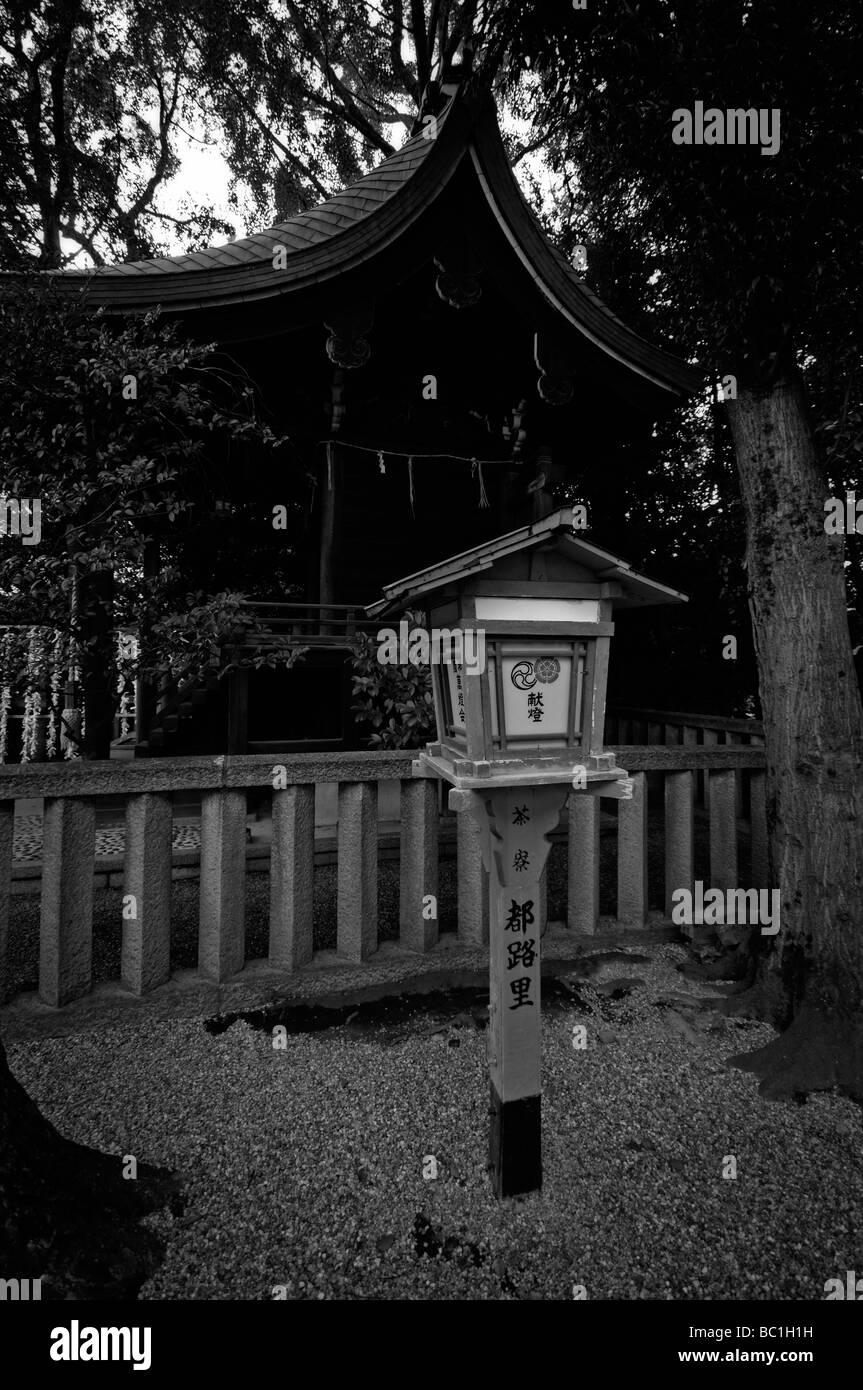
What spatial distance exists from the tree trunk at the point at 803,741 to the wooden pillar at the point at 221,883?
8.63ft

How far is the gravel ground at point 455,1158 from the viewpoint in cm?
182

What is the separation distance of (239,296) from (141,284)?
2.58 feet

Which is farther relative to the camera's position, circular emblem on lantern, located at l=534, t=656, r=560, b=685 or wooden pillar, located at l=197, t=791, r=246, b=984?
wooden pillar, located at l=197, t=791, r=246, b=984

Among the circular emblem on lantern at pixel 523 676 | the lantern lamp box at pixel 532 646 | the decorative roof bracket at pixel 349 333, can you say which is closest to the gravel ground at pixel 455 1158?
the lantern lamp box at pixel 532 646

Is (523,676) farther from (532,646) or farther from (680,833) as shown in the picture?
(680,833)

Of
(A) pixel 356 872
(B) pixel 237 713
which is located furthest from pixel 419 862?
(B) pixel 237 713

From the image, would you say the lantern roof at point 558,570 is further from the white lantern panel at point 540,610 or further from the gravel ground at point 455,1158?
the gravel ground at point 455,1158

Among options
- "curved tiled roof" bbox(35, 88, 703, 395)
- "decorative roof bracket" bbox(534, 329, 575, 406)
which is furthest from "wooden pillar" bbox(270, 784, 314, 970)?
"decorative roof bracket" bbox(534, 329, 575, 406)

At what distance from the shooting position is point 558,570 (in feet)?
6.56

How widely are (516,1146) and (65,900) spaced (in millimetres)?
2428

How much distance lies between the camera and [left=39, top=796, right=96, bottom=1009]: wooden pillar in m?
3.03

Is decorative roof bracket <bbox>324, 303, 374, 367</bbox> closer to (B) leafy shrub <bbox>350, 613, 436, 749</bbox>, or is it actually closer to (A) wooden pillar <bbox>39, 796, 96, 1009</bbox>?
(B) leafy shrub <bbox>350, 613, 436, 749</bbox>

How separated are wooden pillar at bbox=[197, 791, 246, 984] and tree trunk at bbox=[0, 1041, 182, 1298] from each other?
4.00 ft

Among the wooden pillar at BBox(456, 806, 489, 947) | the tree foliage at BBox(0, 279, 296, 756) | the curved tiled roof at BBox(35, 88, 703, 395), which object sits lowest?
the wooden pillar at BBox(456, 806, 489, 947)
